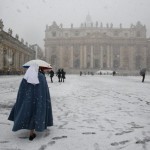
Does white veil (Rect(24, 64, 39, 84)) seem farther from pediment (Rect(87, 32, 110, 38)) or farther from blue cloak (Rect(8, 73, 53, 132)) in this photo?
pediment (Rect(87, 32, 110, 38))

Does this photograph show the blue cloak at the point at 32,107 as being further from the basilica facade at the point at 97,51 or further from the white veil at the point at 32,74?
the basilica facade at the point at 97,51

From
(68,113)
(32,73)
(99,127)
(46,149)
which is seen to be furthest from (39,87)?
(68,113)

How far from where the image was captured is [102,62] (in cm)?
9781

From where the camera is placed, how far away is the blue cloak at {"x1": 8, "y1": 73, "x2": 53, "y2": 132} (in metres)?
4.88

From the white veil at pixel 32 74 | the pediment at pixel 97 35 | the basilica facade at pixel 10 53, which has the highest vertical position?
the pediment at pixel 97 35

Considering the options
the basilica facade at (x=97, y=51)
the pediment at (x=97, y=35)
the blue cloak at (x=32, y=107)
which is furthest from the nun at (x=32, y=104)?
the pediment at (x=97, y=35)

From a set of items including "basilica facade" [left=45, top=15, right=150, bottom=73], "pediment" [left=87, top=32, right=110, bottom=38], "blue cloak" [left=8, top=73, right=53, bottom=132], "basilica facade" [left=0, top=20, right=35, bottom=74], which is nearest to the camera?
"blue cloak" [left=8, top=73, right=53, bottom=132]

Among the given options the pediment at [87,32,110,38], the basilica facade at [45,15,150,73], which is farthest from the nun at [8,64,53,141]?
the pediment at [87,32,110,38]

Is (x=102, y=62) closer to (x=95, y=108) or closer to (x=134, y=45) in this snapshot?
(x=134, y=45)

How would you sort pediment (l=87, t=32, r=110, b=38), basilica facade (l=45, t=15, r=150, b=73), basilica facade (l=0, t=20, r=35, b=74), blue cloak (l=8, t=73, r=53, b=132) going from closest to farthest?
blue cloak (l=8, t=73, r=53, b=132)
basilica facade (l=0, t=20, r=35, b=74)
pediment (l=87, t=32, r=110, b=38)
basilica facade (l=45, t=15, r=150, b=73)

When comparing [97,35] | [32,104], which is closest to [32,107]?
[32,104]

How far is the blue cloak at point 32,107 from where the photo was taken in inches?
192

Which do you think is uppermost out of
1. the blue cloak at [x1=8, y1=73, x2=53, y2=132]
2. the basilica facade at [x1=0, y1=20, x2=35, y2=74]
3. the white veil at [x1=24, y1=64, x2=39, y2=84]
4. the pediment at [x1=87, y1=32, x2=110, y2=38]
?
the pediment at [x1=87, y1=32, x2=110, y2=38]

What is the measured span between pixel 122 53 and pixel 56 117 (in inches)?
3690
